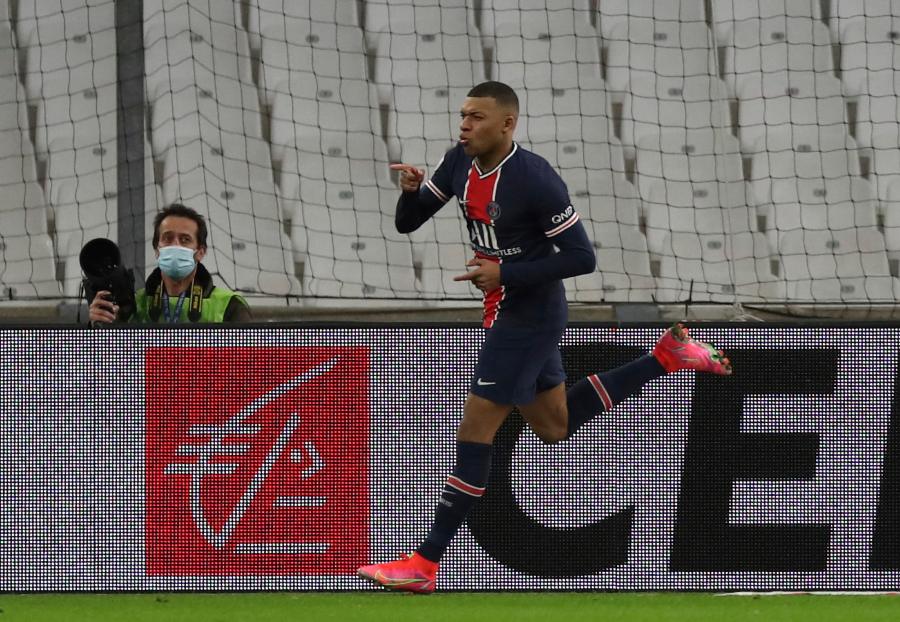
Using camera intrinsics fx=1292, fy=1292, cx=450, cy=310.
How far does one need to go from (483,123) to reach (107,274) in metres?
1.39

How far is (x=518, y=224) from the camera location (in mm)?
3807

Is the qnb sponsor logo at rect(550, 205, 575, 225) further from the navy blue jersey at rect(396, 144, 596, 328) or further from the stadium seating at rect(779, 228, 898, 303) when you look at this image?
the stadium seating at rect(779, 228, 898, 303)

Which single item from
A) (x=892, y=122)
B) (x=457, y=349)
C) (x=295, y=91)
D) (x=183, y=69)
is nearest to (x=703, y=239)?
(x=892, y=122)

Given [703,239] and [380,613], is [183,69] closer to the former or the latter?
[703,239]

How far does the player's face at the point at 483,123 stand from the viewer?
3.75m

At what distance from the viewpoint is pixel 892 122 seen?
8297 mm

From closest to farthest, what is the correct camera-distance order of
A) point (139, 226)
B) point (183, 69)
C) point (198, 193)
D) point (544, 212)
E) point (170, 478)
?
point (544, 212), point (170, 478), point (139, 226), point (198, 193), point (183, 69)

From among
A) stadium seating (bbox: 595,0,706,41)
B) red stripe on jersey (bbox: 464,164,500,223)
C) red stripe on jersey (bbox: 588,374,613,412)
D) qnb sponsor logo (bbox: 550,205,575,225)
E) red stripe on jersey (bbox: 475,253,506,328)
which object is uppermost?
stadium seating (bbox: 595,0,706,41)

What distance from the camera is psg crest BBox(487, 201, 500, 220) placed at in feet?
12.4

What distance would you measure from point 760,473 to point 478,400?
3.45ft

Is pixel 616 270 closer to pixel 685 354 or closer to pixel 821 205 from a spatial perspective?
pixel 821 205

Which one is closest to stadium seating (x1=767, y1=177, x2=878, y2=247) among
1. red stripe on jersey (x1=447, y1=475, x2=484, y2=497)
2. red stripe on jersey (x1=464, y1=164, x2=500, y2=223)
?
red stripe on jersey (x1=464, y1=164, x2=500, y2=223)

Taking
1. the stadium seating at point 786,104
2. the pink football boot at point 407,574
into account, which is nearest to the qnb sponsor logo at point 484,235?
the pink football boot at point 407,574

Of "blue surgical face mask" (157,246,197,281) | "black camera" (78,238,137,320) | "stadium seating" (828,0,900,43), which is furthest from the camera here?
"stadium seating" (828,0,900,43)
